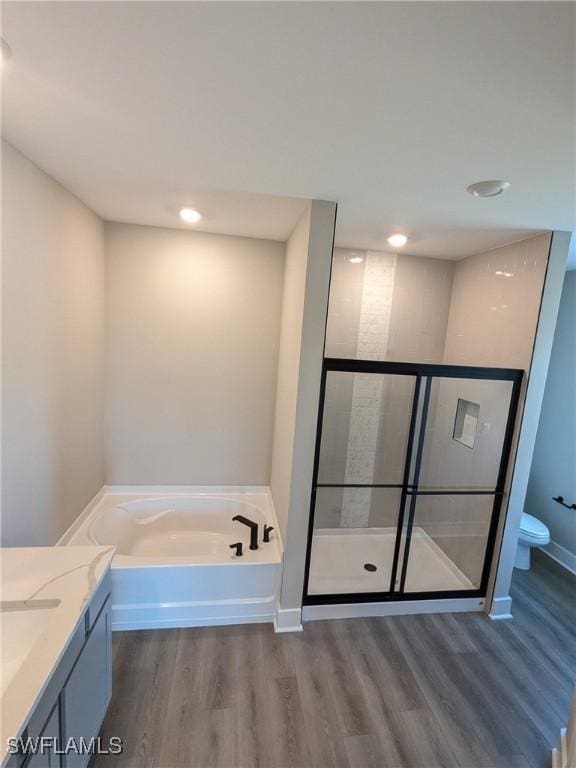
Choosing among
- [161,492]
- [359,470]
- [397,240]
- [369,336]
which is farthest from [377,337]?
[161,492]

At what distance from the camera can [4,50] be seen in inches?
39.3

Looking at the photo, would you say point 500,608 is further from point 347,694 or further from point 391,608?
point 347,694

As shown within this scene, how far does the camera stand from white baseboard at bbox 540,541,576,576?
3074 millimetres

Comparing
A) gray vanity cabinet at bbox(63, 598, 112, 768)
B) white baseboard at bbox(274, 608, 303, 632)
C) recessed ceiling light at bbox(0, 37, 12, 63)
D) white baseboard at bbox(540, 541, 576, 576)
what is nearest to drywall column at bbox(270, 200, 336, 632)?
white baseboard at bbox(274, 608, 303, 632)

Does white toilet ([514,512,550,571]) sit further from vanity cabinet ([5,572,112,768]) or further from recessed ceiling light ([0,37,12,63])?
recessed ceiling light ([0,37,12,63])

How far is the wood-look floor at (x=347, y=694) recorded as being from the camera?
1.57 m

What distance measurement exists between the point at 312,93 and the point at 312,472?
1764 millimetres

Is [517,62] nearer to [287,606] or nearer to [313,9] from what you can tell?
[313,9]

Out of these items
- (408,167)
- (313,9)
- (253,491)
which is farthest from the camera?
(253,491)

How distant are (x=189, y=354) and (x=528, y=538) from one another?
10.6 ft

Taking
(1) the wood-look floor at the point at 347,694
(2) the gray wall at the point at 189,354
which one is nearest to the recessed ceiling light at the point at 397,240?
(2) the gray wall at the point at 189,354

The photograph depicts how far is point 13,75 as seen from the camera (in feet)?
3.61

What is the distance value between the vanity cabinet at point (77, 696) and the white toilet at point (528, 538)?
3.12m

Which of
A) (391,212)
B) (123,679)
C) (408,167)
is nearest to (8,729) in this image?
(123,679)
